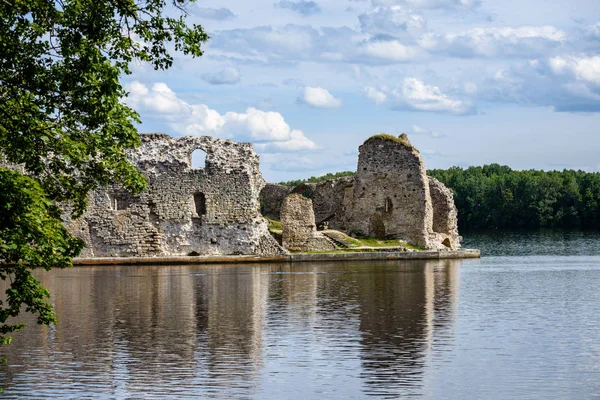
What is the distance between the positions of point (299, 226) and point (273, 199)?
1599 centimetres

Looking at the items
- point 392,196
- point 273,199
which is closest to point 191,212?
point 392,196

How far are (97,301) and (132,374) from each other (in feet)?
34.1

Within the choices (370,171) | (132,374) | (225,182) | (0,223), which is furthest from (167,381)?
(370,171)

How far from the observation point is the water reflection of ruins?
44.3 ft

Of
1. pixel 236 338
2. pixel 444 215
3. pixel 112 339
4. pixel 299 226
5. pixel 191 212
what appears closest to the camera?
pixel 112 339

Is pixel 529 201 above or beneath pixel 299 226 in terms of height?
above

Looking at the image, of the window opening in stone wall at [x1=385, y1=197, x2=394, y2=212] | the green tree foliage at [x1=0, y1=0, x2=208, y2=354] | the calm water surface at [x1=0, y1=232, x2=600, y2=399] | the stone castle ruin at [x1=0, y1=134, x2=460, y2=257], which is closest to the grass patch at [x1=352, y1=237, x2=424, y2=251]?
the stone castle ruin at [x1=0, y1=134, x2=460, y2=257]

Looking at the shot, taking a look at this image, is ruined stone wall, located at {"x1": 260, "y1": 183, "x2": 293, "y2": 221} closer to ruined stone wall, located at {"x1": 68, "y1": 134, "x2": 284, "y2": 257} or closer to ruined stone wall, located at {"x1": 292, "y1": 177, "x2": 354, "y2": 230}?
ruined stone wall, located at {"x1": 292, "y1": 177, "x2": 354, "y2": 230}

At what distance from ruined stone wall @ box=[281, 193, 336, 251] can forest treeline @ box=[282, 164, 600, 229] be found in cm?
6185

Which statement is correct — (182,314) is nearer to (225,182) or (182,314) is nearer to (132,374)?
(132,374)

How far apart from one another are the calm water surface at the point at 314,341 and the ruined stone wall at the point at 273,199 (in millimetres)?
27507

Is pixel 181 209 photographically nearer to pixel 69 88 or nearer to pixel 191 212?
pixel 191 212

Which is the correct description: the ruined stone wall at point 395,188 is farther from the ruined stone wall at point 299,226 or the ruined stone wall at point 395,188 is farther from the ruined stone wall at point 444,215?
the ruined stone wall at point 299,226

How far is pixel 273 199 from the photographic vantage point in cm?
5838
